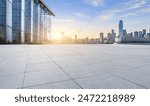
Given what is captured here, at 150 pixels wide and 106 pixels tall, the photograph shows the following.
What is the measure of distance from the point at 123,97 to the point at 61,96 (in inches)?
46.5

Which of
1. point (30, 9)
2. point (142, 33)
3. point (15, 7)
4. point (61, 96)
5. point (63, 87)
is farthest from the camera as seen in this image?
point (142, 33)

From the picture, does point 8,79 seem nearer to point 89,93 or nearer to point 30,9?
point 89,93

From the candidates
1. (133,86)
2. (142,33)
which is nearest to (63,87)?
(133,86)

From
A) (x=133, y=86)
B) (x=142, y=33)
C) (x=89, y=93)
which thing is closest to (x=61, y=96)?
(x=89, y=93)

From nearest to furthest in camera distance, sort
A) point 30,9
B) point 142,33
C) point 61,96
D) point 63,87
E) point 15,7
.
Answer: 1. point 61,96
2. point 63,87
3. point 15,7
4. point 30,9
5. point 142,33

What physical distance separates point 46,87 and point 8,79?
46.2 inches

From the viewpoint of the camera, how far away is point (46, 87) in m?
2.94

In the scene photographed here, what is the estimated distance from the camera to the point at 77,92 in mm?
2734

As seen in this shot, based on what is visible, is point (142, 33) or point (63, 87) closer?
point (63, 87)

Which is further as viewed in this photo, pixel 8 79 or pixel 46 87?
pixel 8 79

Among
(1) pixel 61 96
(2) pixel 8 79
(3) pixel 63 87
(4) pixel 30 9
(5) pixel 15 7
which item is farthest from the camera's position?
(4) pixel 30 9

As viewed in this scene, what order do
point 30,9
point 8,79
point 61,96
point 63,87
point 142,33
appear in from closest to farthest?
point 61,96
point 63,87
point 8,79
point 30,9
point 142,33

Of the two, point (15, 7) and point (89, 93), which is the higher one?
point (15, 7)

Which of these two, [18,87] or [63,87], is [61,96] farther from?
[18,87]
